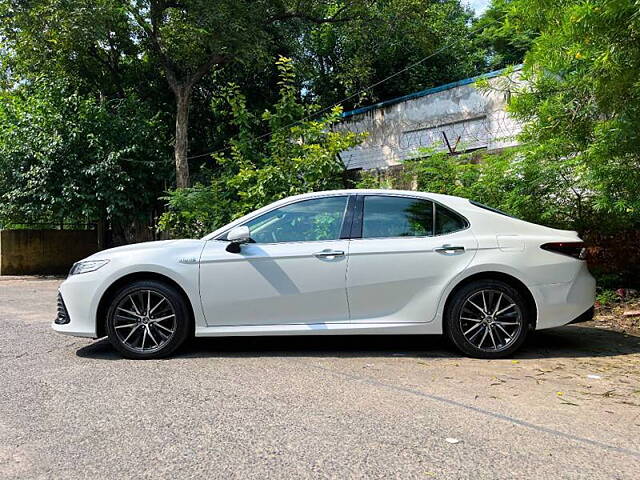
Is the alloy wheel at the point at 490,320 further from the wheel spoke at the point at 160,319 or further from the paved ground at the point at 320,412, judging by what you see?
the wheel spoke at the point at 160,319

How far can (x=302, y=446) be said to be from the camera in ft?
11.3

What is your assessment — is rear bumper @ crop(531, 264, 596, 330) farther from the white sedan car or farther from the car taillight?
the car taillight

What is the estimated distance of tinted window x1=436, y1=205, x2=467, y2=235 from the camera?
5.85 meters

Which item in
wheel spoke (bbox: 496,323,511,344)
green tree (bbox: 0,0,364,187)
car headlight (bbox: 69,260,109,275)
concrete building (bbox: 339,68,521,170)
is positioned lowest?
wheel spoke (bbox: 496,323,511,344)

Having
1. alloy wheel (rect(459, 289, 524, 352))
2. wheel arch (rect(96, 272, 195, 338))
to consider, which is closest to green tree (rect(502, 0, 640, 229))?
alloy wheel (rect(459, 289, 524, 352))

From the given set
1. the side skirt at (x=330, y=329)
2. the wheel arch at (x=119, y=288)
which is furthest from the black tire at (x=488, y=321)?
the wheel arch at (x=119, y=288)

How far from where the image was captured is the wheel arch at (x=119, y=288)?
5.68 meters

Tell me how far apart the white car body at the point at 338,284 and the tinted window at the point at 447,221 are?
0.72 feet

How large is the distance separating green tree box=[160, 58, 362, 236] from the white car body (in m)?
5.04

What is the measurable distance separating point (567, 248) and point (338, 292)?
2.23 meters

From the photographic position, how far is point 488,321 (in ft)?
18.4

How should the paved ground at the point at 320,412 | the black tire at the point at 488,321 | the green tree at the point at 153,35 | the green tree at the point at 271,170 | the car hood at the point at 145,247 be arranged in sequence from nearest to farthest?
the paved ground at the point at 320,412 < the black tire at the point at 488,321 < the car hood at the point at 145,247 < the green tree at the point at 271,170 < the green tree at the point at 153,35

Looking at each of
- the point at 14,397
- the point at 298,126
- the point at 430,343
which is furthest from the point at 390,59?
the point at 14,397

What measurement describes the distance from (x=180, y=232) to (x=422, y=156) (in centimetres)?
534
